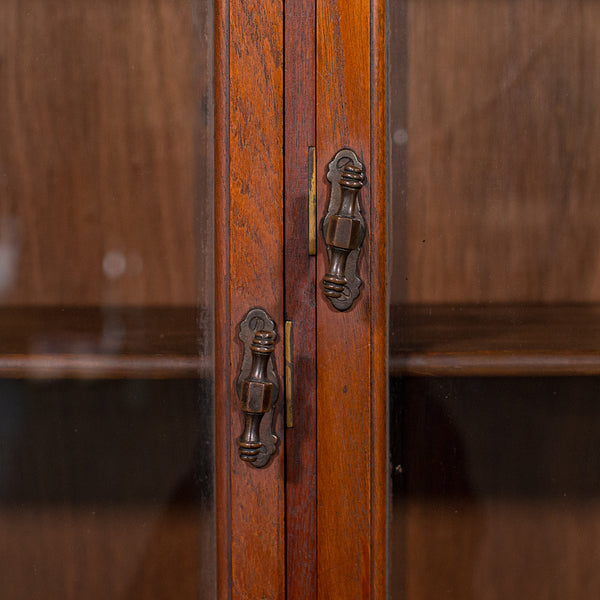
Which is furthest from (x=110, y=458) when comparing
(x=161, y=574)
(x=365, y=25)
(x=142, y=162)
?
(x=365, y=25)

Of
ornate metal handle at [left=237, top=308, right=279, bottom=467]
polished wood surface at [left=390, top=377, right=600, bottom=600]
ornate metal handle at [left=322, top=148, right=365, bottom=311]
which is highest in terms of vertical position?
ornate metal handle at [left=322, top=148, right=365, bottom=311]

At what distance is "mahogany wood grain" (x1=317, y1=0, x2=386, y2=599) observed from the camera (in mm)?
408

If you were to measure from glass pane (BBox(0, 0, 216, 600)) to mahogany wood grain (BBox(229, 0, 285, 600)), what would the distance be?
23 millimetres

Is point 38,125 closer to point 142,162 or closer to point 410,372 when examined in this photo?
point 142,162

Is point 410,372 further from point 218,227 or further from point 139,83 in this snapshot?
point 139,83

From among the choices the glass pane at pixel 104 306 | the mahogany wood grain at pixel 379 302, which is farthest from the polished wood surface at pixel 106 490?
the mahogany wood grain at pixel 379 302

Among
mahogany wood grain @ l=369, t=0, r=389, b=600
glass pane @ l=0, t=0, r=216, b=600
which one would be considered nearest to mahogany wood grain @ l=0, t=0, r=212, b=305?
glass pane @ l=0, t=0, r=216, b=600

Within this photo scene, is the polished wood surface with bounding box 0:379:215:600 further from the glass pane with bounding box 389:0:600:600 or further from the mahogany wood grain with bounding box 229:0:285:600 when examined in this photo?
the glass pane with bounding box 389:0:600:600

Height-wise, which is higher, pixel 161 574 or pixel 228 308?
pixel 228 308

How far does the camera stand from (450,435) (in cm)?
44

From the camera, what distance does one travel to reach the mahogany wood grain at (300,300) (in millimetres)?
408

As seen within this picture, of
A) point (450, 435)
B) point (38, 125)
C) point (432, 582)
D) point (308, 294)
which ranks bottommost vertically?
point (432, 582)

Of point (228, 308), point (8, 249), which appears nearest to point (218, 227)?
point (228, 308)

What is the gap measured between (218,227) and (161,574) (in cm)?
26
